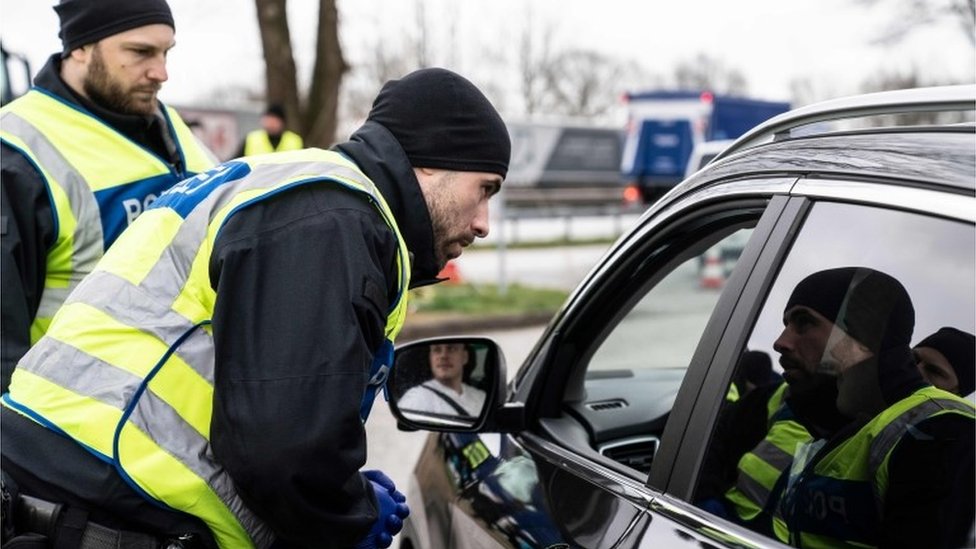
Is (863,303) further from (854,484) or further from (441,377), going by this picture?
(441,377)

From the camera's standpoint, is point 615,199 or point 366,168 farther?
point 615,199

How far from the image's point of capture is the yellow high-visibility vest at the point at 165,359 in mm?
1797

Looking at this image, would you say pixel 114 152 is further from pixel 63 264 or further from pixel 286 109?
pixel 286 109

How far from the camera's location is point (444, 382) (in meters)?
2.52

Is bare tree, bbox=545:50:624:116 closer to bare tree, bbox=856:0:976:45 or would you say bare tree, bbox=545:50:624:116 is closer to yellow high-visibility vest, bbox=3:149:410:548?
bare tree, bbox=856:0:976:45

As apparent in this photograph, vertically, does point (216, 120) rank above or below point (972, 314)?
below

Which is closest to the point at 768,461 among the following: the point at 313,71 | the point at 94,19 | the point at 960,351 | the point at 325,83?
the point at 960,351

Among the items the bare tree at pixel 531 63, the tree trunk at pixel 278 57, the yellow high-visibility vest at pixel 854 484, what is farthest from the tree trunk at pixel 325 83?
the bare tree at pixel 531 63

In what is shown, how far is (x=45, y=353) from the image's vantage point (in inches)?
75.8

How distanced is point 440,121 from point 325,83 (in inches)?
358

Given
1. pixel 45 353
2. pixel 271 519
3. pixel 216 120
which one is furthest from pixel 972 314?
pixel 216 120

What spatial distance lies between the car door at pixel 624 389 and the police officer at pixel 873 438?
14 centimetres

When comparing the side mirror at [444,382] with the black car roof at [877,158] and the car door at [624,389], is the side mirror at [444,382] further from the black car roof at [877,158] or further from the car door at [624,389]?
the black car roof at [877,158]

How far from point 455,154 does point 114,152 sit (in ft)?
4.89
